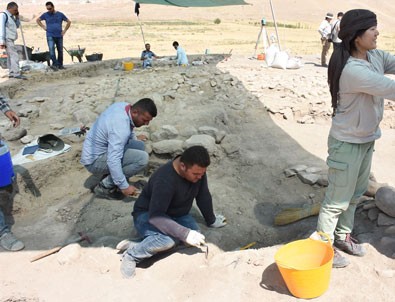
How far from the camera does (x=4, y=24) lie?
7.63m

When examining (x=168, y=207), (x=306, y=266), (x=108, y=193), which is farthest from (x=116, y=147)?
(x=306, y=266)

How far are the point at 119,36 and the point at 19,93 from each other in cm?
1516

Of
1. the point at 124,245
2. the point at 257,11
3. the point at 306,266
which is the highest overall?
the point at 306,266

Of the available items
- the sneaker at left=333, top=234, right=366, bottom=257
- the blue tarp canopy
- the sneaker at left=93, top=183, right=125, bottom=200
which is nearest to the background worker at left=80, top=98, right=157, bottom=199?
the sneaker at left=93, top=183, right=125, bottom=200

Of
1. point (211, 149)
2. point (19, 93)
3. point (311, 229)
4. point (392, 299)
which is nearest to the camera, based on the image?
point (392, 299)

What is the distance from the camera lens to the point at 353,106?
2348 mm

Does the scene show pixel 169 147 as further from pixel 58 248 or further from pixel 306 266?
pixel 306 266

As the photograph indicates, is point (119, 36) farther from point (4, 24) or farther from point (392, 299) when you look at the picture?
point (392, 299)

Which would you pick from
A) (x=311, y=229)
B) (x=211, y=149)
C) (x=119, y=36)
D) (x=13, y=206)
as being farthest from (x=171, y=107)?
(x=119, y=36)

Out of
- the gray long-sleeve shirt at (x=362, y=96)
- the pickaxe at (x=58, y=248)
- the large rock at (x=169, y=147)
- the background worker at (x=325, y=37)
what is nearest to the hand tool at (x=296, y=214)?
the gray long-sleeve shirt at (x=362, y=96)

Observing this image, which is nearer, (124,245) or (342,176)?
(342,176)

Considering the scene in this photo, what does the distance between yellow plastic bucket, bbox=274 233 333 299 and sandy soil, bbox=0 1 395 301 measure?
114 millimetres

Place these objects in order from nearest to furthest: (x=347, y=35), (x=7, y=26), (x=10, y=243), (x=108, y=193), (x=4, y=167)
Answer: (x=347, y=35) → (x=10, y=243) → (x=4, y=167) → (x=108, y=193) → (x=7, y=26)

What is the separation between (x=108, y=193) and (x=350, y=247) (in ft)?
7.63
